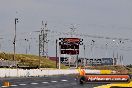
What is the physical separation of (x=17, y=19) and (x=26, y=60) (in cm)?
5423

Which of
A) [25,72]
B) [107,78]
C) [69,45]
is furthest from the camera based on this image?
[69,45]

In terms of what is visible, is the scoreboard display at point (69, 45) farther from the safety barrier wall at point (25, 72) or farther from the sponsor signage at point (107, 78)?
the sponsor signage at point (107, 78)

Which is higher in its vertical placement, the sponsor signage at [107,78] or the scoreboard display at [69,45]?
the scoreboard display at [69,45]

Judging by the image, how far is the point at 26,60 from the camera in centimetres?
14525

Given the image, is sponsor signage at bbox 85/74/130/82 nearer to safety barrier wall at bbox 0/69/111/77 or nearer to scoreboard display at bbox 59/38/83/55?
safety barrier wall at bbox 0/69/111/77

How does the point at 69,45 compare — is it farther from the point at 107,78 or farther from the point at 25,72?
the point at 107,78

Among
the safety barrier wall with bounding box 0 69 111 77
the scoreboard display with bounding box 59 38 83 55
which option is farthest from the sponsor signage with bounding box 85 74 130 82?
the scoreboard display with bounding box 59 38 83 55

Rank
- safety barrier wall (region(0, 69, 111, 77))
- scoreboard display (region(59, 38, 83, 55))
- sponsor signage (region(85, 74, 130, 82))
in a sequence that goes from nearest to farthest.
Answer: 1. sponsor signage (region(85, 74, 130, 82))
2. safety barrier wall (region(0, 69, 111, 77))
3. scoreboard display (region(59, 38, 83, 55))

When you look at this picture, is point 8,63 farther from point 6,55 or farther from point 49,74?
point 6,55

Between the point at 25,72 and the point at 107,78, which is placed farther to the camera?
the point at 25,72

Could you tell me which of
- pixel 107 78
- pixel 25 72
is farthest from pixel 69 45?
pixel 107 78

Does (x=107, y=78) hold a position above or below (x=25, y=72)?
above

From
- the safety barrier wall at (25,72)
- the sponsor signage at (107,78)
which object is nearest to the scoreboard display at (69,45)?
the safety barrier wall at (25,72)

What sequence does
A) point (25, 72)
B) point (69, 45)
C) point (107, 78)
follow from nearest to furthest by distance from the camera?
point (107, 78) < point (25, 72) < point (69, 45)
